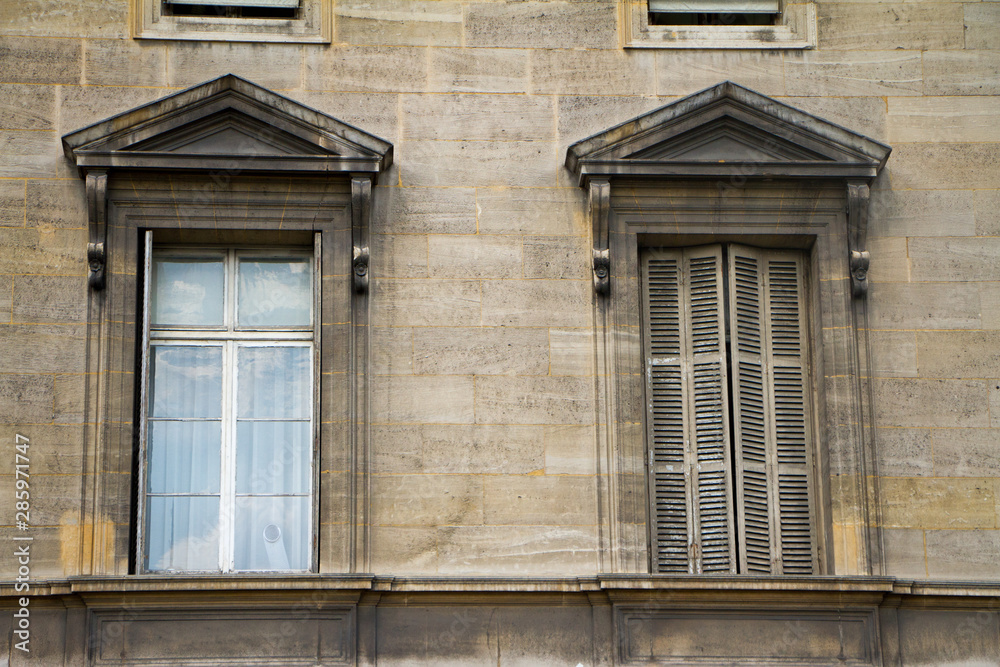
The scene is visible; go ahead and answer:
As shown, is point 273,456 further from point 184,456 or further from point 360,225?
point 360,225

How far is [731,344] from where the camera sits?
1205 cm

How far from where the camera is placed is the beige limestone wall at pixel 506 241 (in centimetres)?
1140

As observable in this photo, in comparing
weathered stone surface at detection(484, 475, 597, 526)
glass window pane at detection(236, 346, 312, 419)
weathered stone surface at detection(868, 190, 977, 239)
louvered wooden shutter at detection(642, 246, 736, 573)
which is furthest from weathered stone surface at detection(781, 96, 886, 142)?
glass window pane at detection(236, 346, 312, 419)

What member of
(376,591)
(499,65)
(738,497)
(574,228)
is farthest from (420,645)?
(499,65)

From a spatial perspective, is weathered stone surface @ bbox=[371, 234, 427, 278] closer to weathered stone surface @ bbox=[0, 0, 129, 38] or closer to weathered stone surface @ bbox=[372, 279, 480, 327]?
weathered stone surface @ bbox=[372, 279, 480, 327]

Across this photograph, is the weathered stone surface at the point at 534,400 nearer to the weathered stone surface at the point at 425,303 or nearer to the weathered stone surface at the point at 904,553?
the weathered stone surface at the point at 425,303

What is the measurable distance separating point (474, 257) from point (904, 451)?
3.77 m

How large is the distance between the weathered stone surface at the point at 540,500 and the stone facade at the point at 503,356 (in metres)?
0.02

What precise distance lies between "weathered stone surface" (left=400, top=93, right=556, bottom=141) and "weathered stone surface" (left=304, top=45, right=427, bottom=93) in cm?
18

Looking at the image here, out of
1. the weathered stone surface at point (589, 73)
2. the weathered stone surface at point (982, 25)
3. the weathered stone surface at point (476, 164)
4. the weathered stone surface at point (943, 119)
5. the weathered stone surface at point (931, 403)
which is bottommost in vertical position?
the weathered stone surface at point (931, 403)

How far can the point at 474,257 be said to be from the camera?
11.9 meters

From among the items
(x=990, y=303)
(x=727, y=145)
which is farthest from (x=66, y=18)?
(x=990, y=303)

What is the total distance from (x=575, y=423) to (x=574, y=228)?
1.63 metres

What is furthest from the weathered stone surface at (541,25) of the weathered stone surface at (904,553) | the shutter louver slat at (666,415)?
the weathered stone surface at (904,553)
